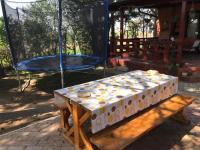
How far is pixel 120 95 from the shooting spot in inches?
118

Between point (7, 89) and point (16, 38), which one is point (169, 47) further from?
point (7, 89)

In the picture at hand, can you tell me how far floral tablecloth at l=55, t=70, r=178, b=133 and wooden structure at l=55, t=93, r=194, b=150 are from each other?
88 millimetres

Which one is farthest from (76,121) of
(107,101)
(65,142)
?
(65,142)

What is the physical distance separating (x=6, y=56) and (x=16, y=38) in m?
3.09

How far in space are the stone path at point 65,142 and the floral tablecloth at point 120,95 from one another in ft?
1.83

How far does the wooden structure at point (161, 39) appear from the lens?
7.23m

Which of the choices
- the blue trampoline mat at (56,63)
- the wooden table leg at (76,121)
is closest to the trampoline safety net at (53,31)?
the blue trampoline mat at (56,63)

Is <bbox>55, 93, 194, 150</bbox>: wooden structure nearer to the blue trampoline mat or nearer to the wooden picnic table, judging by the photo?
the wooden picnic table

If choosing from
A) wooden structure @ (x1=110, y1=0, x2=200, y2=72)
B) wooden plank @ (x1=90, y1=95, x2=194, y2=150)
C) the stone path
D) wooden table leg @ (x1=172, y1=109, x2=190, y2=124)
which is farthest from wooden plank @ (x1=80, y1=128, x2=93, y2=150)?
wooden structure @ (x1=110, y1=0, x2=200, y2=72)

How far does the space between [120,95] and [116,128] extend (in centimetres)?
45

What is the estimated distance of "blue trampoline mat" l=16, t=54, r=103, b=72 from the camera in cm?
611

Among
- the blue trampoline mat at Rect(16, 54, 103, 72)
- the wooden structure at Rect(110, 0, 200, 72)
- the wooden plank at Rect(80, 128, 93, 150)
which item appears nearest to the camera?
the wooden plank at Rect(80, 128, 93, 150)

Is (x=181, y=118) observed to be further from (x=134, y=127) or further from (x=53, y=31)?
(x=53, y=31)

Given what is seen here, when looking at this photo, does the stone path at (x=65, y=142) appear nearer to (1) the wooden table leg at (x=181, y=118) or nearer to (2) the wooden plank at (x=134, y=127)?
(1) the wooden table leg at (x=181, y=118)
